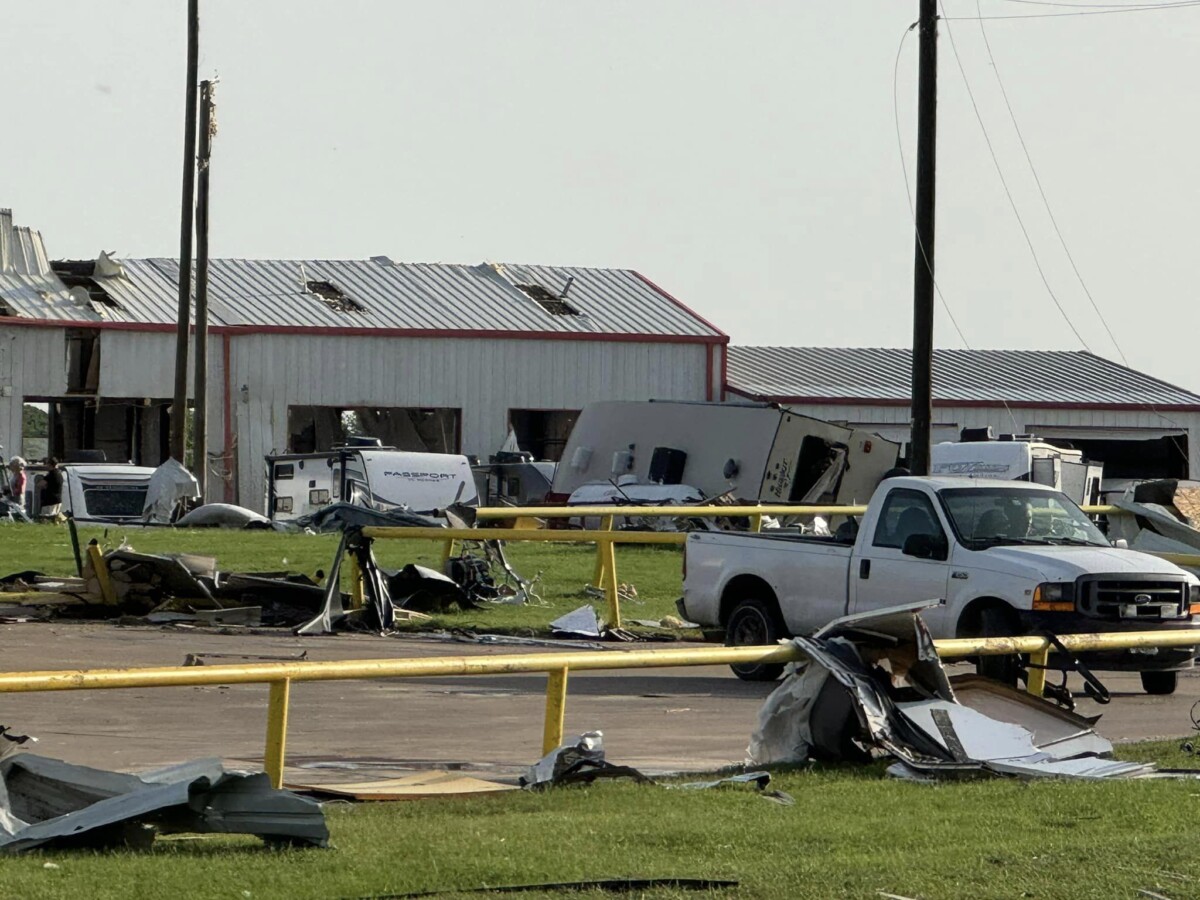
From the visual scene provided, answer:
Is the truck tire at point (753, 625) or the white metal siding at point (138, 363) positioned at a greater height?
the white metal siding at point (138, 363)

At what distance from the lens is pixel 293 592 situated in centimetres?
2170

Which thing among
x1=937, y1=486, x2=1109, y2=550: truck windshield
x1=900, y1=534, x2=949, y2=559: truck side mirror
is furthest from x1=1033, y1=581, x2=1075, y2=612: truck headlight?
x1=900, y1=534, x2=949, y2=559: truck side mirror

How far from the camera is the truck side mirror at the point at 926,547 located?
16141mm

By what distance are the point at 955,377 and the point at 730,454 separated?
86.1 feet

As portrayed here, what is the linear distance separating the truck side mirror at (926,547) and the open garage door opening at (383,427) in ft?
134

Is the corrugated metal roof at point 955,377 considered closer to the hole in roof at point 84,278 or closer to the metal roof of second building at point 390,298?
the metal roof of second building at point 390,298

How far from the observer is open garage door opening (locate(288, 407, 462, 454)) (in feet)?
187

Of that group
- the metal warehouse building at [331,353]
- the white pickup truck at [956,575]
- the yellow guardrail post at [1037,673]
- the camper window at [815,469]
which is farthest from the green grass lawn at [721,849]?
the metal warehouse building at [331,353]

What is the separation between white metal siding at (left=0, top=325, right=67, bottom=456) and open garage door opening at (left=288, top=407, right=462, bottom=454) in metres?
6.60

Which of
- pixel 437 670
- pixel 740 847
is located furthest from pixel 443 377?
pixel 740 847

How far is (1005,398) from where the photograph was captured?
59.9 meters

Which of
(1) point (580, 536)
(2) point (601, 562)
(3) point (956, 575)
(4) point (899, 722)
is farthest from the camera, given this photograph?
(2) point (601, 562)

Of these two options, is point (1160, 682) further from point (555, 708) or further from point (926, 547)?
point (555, 708)

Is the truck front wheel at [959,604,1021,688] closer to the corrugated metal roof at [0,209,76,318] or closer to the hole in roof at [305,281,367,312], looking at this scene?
the corrugated metal roof at [0,209,76,318]
